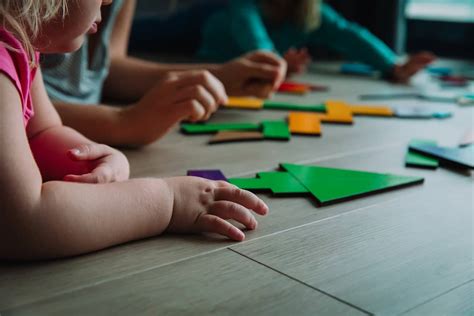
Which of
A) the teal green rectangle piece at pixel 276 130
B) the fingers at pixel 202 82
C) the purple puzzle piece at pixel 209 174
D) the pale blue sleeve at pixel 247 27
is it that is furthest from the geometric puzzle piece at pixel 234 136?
the pale blue sleeve at pixel 247 27

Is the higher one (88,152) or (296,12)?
(296,12)

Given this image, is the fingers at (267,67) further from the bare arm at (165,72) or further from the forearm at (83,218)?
the forearm at (83,218)

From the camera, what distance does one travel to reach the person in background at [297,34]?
2266 mm

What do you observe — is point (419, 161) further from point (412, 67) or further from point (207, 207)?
point (412, 67)

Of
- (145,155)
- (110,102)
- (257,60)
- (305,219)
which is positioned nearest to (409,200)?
(305,219)

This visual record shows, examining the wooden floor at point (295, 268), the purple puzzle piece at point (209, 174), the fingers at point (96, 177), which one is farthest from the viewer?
the purple puzzle piece at point (209, 174)

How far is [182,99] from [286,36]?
1.48m

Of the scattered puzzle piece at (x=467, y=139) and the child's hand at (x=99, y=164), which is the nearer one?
the child's hand at (x=99, y=164)

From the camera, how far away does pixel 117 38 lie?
1668 mm

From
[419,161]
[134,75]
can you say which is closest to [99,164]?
[419,161]

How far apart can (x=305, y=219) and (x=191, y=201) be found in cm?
18

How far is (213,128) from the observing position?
1350mm

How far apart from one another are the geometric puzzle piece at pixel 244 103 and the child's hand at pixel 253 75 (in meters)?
0.11

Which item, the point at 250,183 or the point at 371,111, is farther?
the point at 371,111
